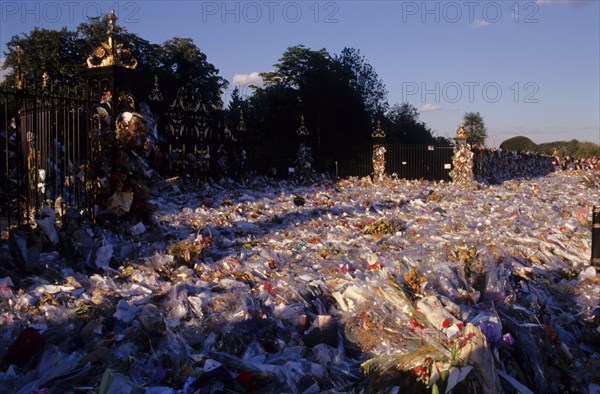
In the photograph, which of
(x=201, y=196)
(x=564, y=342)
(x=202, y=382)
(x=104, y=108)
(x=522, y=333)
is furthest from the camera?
(x=201, y=196)

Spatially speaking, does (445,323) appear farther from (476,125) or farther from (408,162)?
(476,125)

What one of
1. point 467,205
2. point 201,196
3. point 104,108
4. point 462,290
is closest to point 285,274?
point 462,290

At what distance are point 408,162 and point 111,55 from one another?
17131mm

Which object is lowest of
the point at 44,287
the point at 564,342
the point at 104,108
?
the point at 564,342

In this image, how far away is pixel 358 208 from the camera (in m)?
11.8

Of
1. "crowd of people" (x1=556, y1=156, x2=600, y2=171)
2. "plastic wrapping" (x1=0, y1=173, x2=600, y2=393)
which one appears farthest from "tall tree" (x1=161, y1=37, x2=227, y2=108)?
"crowd of people" (x1=556, y1=156, x2=600, y2=171)

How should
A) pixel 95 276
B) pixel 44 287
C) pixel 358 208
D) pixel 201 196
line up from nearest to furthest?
pixel 44 287, pixel 95 276, pixel 358 208, pixel 201 196

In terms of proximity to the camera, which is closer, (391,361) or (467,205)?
(391,361)

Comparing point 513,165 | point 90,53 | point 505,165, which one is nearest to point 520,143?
point 513,165

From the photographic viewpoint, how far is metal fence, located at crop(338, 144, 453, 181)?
23047 millimetres

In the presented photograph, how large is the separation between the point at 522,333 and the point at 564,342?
0.71 metres

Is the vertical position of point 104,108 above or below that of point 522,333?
above

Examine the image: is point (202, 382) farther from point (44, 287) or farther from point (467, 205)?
point (467, 205)

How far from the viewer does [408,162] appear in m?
23.3
